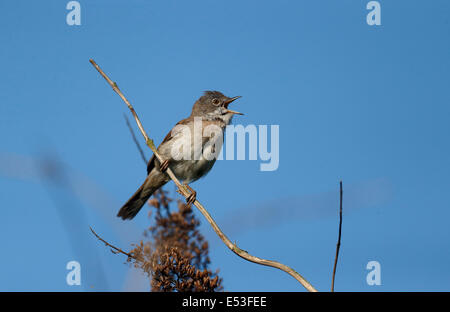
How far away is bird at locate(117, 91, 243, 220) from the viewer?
6.69 m

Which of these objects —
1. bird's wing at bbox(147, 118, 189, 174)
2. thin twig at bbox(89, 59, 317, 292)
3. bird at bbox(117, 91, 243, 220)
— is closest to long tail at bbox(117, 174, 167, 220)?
bird at bbox(117, 91, 243, 220)

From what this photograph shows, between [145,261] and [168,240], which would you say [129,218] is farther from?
[145,261]

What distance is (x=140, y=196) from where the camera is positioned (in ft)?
23.6

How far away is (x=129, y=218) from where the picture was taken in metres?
7.30

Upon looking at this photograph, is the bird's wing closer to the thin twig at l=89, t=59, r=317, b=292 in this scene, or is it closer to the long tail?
the long tail

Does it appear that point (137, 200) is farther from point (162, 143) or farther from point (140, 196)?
point (162, 143)

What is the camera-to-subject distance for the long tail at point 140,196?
23.2 ft

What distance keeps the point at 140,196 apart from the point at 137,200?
0.27 ft

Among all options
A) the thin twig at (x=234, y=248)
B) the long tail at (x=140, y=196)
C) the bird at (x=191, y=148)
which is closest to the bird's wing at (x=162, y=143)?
the bird at (x=191, y=148)

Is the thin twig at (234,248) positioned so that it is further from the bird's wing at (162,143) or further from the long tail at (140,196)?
the long tail at (140,196)
